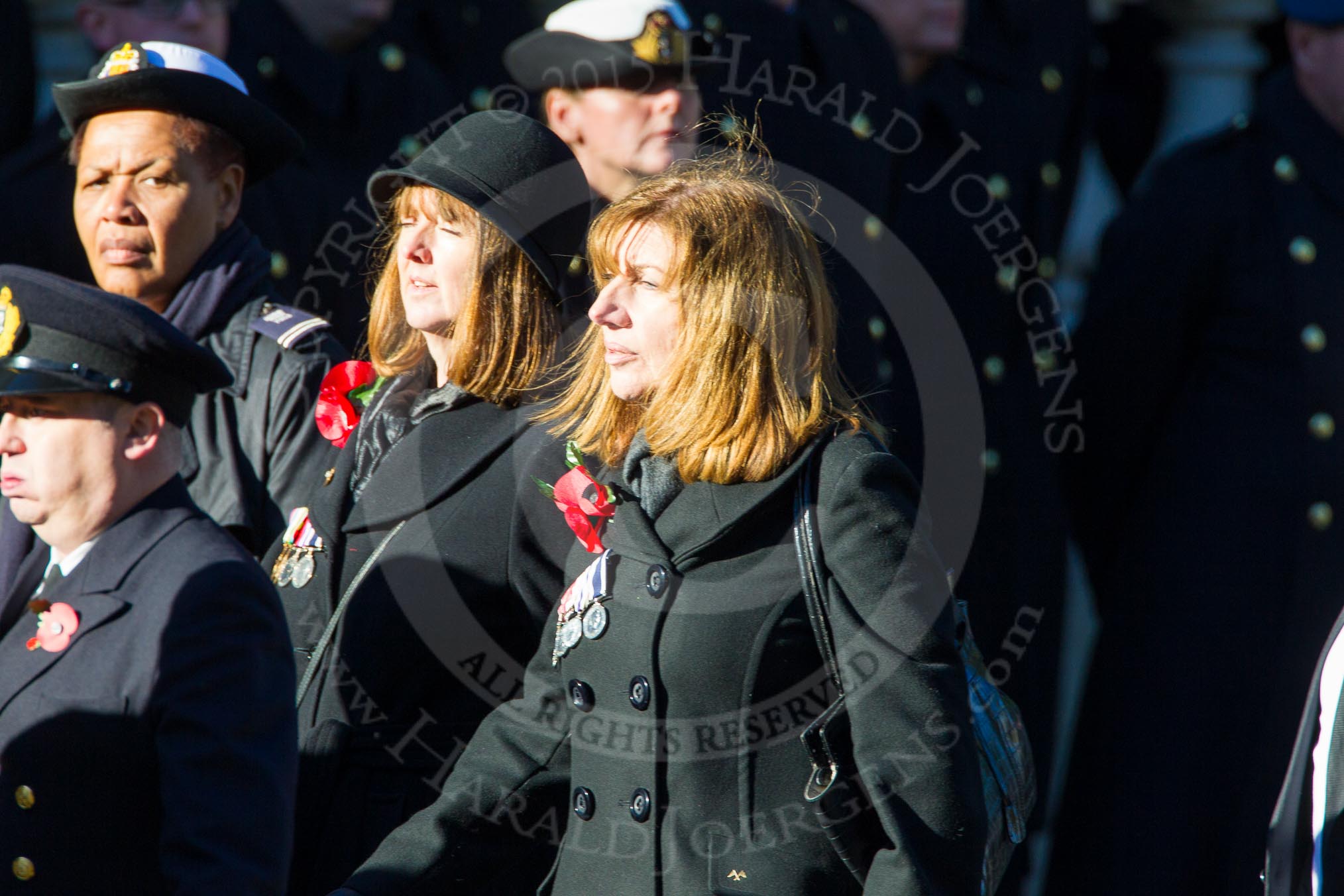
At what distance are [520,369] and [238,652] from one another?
2.65 ft

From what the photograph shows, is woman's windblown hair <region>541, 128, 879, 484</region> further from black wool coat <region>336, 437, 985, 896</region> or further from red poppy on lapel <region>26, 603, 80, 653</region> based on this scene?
red poppy on lapel <region>26, 603, 80, 653</region>

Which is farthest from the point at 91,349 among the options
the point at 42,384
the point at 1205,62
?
the point at 1205,62

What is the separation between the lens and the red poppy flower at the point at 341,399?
3.11 meters

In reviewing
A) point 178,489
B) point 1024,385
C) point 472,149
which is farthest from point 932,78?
point 178,489

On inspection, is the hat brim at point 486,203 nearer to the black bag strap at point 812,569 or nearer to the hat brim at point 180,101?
the hat brim at point 180,101

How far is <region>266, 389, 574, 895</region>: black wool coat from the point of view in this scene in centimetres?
278

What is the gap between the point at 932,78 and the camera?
14.2ft

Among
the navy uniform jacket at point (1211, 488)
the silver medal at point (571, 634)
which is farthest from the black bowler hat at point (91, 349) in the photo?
the navy uniform jacket at point (1211, 488)

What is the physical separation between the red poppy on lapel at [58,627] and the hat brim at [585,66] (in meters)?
1.63

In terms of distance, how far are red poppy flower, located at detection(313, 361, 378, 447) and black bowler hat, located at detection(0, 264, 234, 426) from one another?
23.5 inches

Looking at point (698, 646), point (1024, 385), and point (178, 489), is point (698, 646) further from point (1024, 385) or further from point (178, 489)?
point (1024, 385)

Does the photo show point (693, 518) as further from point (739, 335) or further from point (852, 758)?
point (852, 758)

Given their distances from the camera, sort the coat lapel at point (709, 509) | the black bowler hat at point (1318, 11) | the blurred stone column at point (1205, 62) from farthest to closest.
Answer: the blurred stone column at point (1205, 62) → the black bowler hat at point (1318, 11) → the coat lapel at point (709, 509)

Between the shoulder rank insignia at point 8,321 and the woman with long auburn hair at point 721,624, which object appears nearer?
the woman with long auburn hair at point 721,624
